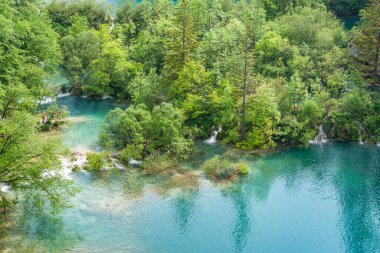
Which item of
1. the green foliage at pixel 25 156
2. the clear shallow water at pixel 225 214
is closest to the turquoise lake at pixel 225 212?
the clear shallow water at pixel 225 214

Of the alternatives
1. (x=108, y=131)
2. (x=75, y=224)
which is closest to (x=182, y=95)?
(x=108, y=131)

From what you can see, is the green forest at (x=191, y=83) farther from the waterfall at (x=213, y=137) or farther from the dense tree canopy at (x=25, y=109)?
the waterfall at (x=213, y=137)

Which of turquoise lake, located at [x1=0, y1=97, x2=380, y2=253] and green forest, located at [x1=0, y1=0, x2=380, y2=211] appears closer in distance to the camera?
turquoise lake, located at [x1=0, y1=97, x2=380, y2=253]

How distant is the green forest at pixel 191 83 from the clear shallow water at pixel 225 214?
2809 mm

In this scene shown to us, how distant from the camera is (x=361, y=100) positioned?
2494 inches

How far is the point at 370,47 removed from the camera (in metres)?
69.1

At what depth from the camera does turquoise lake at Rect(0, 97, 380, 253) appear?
42.1 m

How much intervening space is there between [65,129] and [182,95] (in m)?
16.1

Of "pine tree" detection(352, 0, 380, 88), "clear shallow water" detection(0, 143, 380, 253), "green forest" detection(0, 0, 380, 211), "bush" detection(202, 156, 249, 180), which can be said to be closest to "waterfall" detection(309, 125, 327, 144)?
"green forest" detection(0, 0, 380, 211)

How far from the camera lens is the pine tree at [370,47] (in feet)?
224

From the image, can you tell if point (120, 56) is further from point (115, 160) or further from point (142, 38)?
point (115, 160)

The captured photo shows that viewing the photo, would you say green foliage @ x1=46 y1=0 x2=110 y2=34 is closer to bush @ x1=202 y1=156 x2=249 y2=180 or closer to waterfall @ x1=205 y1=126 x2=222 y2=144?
waterfall @ x1=205 y1=126 x2=222 y2=144

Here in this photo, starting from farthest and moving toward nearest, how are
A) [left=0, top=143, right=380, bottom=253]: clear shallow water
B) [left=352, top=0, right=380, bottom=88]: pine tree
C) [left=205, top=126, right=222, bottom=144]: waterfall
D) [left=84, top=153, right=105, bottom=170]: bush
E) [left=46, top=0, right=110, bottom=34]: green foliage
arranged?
1. [left=46, top=0, right=110, bottom=34]: green foliage
2. [left=352, top=0, right=380, bottom=88]: pine tree
3. [left=205, top=126, right=222, bottom=144]: waterfall
4. [left=84, top=153, right=105, bottom=170]: bush
5. [left=0, top=143, right=380, bottom=253]: clear shallow water

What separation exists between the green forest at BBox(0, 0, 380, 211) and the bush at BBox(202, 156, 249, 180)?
26 centimetres
